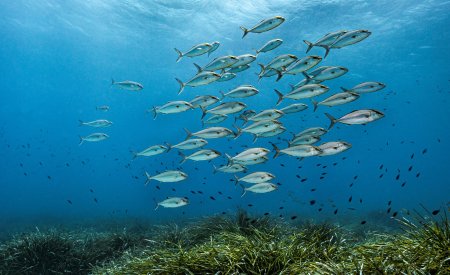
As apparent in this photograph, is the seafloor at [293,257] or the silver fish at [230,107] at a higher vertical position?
the silver fish at [230,107]

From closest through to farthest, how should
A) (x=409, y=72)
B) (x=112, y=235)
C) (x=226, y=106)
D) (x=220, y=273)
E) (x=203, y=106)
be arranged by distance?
(x=220, y=273) → (x=226, y=106) → (x=203, y=106) → (x=112, y=235) → (x=409, y=72)

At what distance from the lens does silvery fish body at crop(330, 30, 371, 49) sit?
6641 mm

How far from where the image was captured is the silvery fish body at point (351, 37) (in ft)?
21.8

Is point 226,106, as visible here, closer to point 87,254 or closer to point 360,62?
point 87,254

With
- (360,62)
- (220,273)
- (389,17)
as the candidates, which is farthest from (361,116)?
(360,62)

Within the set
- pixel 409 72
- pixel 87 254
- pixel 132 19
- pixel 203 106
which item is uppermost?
pixel 132 19

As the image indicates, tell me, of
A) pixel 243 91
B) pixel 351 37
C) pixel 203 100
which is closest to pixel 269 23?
pixel 243 91

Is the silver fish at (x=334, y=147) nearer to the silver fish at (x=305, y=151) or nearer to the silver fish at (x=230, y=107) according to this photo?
the silver fish at (x=305, y=151)

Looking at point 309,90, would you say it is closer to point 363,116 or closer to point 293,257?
point 363,116

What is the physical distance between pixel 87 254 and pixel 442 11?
28579mm

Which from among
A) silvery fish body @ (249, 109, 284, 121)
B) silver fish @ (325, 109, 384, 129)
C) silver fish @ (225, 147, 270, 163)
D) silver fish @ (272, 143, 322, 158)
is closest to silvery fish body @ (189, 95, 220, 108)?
silvery fish body @ (249, 109, 284, 121)

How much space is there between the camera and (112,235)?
29.2 feet

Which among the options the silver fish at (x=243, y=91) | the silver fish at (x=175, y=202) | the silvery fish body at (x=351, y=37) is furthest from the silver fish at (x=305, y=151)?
the silver fish at (x=175, y=202)

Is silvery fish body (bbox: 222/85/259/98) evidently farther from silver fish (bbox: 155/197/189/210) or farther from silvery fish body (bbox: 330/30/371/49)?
silver fish (bbox: 155/197/189/210)
